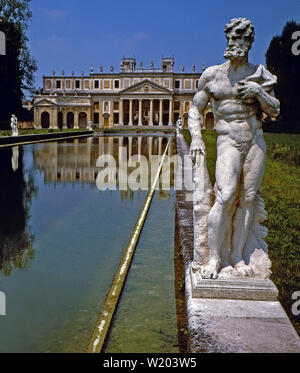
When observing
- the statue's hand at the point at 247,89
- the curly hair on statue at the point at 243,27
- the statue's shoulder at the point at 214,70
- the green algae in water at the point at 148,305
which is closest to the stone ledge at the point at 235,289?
the green algae in water at the point at 148,305

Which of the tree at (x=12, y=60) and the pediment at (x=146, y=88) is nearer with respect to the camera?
the tree at (x=12, y=60)

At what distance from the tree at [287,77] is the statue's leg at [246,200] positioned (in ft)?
110

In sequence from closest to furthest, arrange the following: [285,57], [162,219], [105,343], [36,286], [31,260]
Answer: [105,343] < [36,286] < [31,260] < [162,219] < [285,57]

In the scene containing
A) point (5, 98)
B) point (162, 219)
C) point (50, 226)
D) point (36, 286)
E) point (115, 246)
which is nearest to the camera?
point (36, 286)

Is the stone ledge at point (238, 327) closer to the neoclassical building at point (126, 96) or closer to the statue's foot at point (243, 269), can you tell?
the statue's foot at point (243, 269)

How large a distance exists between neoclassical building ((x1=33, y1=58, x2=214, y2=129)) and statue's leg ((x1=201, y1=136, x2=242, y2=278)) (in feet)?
224

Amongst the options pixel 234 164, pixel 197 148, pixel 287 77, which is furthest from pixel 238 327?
pixel 287 77

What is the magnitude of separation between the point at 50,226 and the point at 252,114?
4.04 meters

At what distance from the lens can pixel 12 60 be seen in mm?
41219

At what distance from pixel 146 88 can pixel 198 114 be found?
74.1 m

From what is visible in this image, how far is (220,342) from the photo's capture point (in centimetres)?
252

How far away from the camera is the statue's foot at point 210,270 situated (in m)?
3.20
